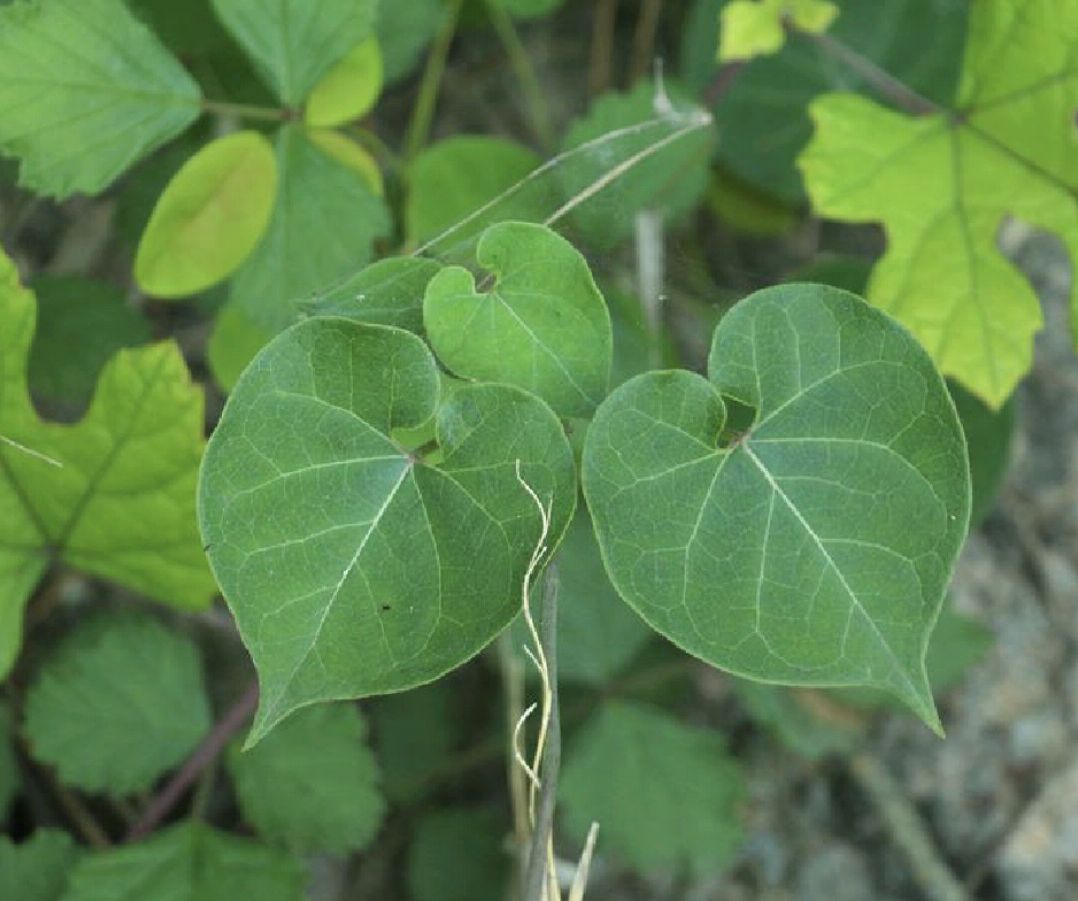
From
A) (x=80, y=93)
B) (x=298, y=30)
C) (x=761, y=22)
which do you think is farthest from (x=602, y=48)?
(x=80, y=93)

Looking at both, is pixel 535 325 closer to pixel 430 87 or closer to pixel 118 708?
pixel 118 708

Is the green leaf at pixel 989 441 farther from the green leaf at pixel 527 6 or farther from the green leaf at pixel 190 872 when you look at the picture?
the green leaf at pixel 190 872

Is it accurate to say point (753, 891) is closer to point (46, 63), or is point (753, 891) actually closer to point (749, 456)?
point (749, 456)

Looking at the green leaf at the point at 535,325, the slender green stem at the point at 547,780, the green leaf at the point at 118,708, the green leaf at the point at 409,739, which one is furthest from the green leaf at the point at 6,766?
the green leaf at the point at 535,325

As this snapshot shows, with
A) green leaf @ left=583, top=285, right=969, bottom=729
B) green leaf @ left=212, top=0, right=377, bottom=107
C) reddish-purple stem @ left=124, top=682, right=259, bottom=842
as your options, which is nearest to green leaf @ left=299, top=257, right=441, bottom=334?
green leaf @ left=583, top=285, right=969, bottom=729

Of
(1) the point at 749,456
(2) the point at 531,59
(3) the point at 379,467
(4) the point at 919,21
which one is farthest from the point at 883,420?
(2) the point at 531,59

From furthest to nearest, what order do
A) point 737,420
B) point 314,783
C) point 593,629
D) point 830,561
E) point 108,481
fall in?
point 593,629, point 314,783, point 108,481, point 737,420, point 830,561

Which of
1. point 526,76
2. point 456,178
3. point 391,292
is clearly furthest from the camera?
point 526,76
